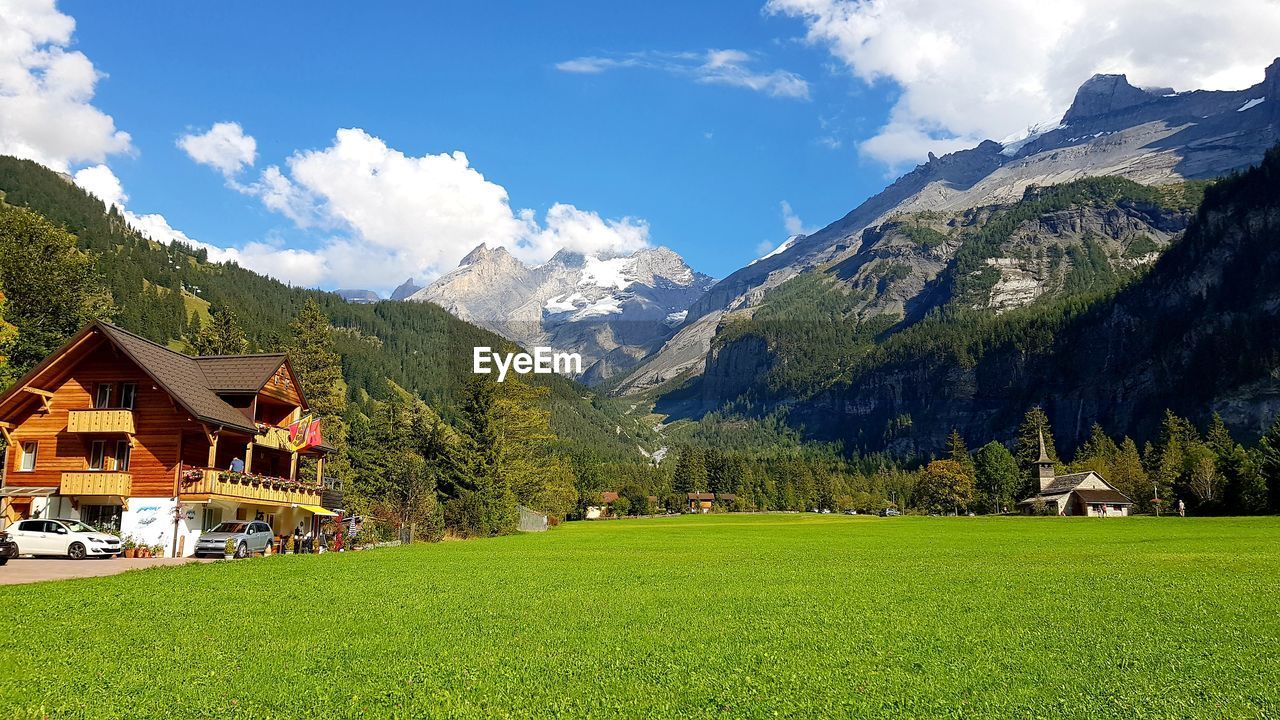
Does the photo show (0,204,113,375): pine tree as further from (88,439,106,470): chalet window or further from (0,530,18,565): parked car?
(0,530,18,565): parked car

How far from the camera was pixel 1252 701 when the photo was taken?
37.2 feet

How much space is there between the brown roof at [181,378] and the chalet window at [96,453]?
535 centimetres

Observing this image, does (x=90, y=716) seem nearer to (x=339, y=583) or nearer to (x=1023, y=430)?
(x=339, y=583)

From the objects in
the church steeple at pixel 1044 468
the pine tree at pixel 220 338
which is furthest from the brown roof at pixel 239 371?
the church steeple at pixel 1044 468

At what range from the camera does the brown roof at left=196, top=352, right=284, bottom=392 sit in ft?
169

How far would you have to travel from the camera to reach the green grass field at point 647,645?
455 inches

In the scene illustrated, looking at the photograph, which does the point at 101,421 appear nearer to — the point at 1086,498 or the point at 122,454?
the point at 122,454

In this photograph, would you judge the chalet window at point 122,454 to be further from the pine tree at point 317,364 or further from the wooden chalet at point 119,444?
the pine tree at point 317,364

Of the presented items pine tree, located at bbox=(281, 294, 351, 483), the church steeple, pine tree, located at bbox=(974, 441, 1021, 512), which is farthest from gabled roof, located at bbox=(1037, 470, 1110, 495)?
pine tree, located at bbox=(281, 294, 351, 483)

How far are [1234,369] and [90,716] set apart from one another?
21776 centimetres

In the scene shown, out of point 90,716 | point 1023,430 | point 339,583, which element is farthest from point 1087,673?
point 1023,430

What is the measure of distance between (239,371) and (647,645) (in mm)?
45112

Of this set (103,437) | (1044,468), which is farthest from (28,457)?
(1044,468)

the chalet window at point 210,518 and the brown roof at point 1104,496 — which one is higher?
the chalet window at point 210,518
